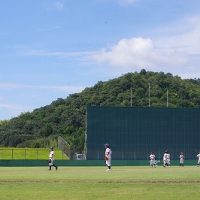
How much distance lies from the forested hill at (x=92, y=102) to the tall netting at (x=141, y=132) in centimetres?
2378

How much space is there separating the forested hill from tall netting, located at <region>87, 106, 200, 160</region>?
2378cm

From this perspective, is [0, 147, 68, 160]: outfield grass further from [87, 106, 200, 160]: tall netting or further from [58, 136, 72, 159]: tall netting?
[87, 106, 200, 160]: tall netting

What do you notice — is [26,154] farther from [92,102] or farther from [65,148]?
[92,102]

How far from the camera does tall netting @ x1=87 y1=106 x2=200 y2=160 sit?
75.8 meters

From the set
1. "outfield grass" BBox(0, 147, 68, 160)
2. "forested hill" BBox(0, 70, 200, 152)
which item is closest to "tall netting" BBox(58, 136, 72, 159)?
"outfield grass" BBox(0, 147, 68, 160)

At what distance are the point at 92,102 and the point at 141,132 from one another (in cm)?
3645

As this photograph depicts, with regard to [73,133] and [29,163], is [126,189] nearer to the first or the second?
[29,163]

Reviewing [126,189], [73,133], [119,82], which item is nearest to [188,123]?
[73,133]

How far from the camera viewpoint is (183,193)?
1862 centimetres

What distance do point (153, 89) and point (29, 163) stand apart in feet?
166

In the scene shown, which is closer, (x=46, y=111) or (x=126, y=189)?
(x=126, y=189)

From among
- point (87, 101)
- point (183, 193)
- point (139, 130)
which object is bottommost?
point (183, 193)

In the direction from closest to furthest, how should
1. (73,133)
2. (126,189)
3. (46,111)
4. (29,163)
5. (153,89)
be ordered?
(126,189) < (29,163) < (73,133) < (153,89) < (46,111)

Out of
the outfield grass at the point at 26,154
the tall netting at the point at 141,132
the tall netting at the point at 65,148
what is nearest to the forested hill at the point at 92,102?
the tall netting at the point at 65,148
